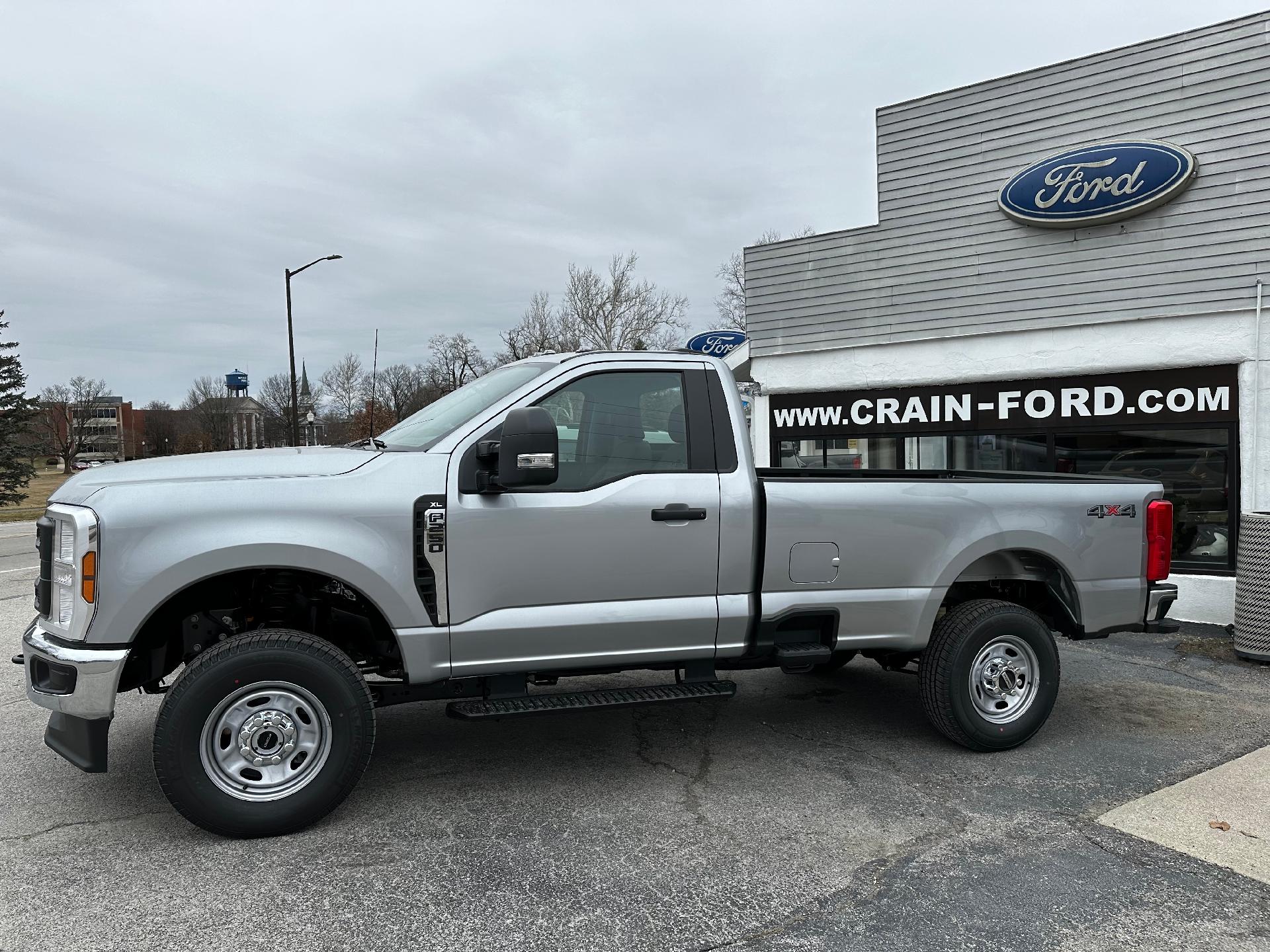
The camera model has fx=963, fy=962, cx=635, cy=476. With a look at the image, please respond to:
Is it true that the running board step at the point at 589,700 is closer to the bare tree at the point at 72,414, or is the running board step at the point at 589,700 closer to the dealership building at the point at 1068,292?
the dealership building at the point at 1068,292

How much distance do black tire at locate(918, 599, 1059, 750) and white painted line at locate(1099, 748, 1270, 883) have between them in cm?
78

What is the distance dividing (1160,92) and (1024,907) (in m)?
9.09

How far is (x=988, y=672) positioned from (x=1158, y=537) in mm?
1327

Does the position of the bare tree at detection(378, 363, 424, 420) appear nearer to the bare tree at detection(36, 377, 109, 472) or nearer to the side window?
the bare tree at detection(36, 377, 109, 472)

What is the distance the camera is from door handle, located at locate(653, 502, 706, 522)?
454 centimetres

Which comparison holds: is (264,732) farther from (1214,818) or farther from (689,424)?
(1214,818)

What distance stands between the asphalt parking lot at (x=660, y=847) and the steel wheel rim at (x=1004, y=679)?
0.81 feet

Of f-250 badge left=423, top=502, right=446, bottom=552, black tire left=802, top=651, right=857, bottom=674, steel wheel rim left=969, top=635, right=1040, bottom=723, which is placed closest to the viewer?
f-250 badge left=423, top=502, right=446, bottom=552

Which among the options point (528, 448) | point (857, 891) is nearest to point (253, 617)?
point (528, 448)

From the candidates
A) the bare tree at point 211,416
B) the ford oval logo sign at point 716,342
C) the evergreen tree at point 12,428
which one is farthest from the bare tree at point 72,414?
the ford oval logo sign at point 716,342

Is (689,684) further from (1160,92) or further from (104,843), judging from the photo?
(1160,92)

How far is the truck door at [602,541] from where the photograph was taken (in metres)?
4.31

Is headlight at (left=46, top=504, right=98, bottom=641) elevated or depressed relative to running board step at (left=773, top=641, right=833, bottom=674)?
elevated

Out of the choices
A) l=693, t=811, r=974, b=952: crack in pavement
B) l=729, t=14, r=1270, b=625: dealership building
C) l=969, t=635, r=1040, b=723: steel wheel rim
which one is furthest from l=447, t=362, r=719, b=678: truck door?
l=729, t=14, r=1270, b=625: dealership building
